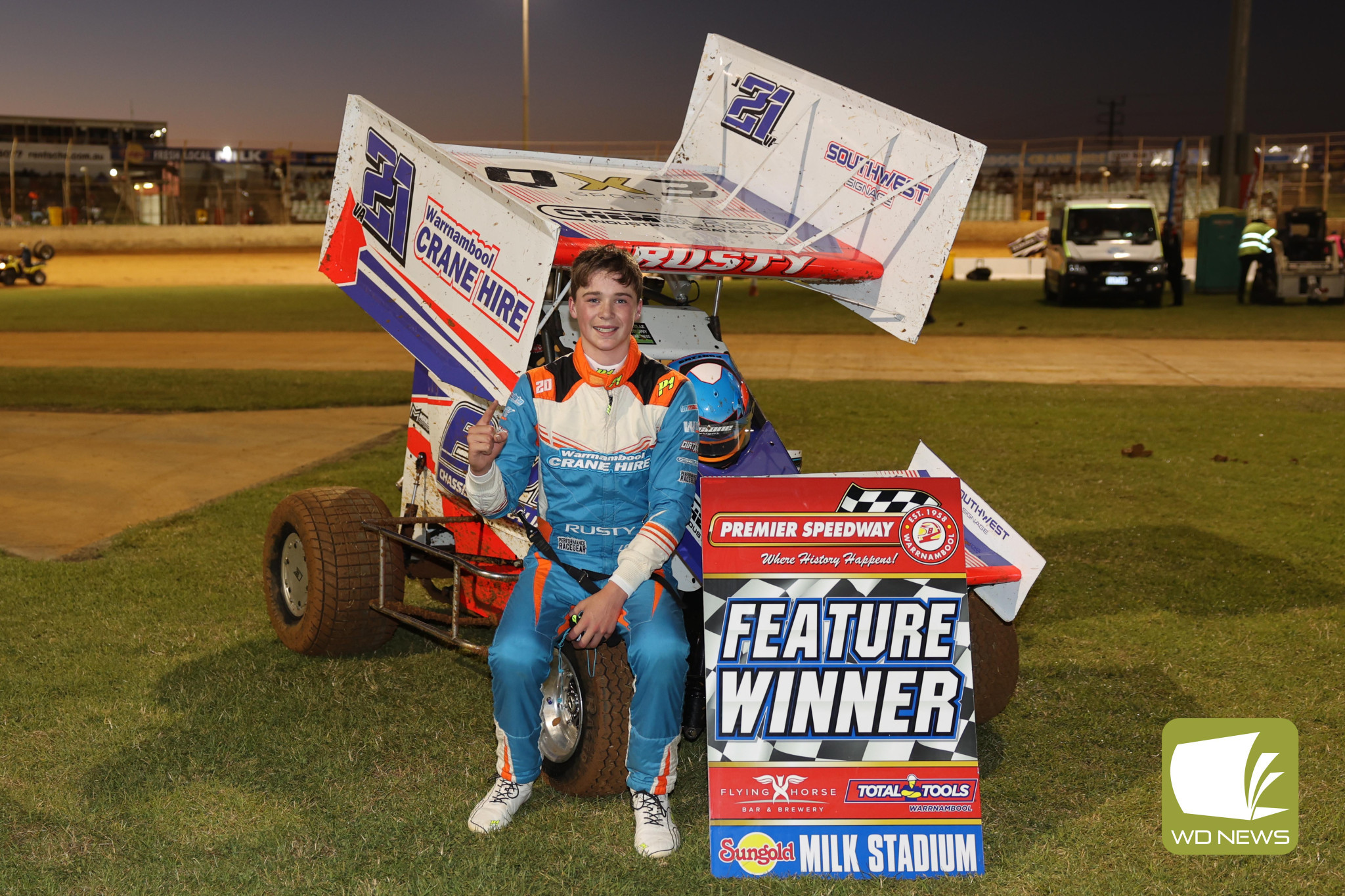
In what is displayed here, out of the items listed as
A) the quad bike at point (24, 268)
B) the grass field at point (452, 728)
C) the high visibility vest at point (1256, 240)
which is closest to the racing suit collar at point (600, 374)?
the grass field at point (452, 728)

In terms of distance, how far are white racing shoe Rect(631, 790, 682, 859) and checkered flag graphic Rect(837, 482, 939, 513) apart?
1065mm

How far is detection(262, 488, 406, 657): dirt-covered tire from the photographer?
5062mm

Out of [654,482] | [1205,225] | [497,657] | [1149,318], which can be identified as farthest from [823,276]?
[1205,225]

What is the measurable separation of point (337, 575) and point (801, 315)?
66.1 ft

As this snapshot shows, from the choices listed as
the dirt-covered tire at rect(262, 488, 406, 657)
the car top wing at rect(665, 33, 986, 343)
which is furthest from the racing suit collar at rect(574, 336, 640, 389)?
the dirt-covered tire at rect(262, 488, 406, 657)

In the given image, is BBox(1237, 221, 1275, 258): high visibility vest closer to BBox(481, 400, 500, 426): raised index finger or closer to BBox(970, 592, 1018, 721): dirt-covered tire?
BBox(970, 592, 1018, 721): dirt-covered tire

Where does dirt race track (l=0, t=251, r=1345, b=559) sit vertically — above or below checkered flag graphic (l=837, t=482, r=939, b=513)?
below

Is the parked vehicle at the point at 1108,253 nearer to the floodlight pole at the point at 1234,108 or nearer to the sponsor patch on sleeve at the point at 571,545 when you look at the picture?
the floodlight pole at the point at 1234,108

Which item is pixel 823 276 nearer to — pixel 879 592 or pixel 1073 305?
pixel 879 592

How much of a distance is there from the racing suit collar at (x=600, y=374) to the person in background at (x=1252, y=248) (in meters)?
25.3

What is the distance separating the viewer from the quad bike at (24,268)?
33344 millimetres

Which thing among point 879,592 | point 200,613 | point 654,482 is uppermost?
point 654,482

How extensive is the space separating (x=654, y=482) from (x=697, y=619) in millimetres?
647

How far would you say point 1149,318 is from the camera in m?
23.2
